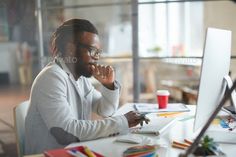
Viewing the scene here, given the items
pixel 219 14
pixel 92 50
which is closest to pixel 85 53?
pixel 92 50

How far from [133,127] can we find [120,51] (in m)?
3.97

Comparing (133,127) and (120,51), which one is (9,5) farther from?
(120,51)

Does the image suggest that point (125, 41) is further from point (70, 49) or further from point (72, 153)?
point (72, 153)

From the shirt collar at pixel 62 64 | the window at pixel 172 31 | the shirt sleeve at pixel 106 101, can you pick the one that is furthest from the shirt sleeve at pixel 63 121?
the window at pixel 172 31

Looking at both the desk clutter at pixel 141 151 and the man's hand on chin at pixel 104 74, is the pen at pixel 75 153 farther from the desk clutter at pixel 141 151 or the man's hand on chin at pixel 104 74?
the man's hand on chin at pixel 104 74

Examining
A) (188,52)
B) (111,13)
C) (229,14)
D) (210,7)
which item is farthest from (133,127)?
(111,13)

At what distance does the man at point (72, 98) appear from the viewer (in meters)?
1.19

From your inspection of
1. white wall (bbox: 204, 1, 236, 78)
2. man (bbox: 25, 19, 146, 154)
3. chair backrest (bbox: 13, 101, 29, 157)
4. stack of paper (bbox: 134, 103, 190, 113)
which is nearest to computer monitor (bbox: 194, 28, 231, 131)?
man (bbox: 25, 19, 146, 154)

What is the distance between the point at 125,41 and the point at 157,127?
13.7ft

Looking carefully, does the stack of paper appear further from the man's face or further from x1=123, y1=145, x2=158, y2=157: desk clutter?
x1=123, y1=145, x2=158, y2=157: desk clutter

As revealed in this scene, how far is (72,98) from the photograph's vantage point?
4.45ft

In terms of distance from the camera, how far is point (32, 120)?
4.32 feet

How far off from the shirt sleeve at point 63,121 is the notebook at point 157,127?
0.07m

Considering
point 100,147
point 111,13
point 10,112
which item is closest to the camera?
point 100,147
